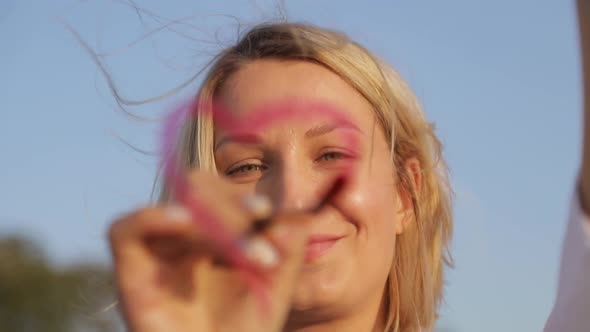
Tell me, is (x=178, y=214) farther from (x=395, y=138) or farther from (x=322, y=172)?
(x=395, y=138)

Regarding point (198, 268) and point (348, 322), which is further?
point (348, 322)

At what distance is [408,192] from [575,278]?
3.92 feet

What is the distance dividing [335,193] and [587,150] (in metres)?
0.76

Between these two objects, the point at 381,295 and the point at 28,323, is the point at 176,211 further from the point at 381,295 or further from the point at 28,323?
the point at 28,323

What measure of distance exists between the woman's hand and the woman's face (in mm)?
1013

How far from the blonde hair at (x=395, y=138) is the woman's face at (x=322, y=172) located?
0.07m

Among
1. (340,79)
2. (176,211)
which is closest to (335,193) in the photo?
(176,211)

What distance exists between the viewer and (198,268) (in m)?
1.43

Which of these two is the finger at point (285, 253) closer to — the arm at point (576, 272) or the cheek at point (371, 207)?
the arm at point (576, 272)

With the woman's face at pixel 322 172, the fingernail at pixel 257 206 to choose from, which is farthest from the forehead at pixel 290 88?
the fingernail at pixel 257 206

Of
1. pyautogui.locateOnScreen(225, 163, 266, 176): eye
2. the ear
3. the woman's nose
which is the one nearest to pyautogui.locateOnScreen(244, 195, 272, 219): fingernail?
the woman's nose

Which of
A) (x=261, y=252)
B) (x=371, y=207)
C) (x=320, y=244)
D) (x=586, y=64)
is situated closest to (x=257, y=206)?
(x=261, y=252)

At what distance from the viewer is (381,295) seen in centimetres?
308

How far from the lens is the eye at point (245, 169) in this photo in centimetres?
259
